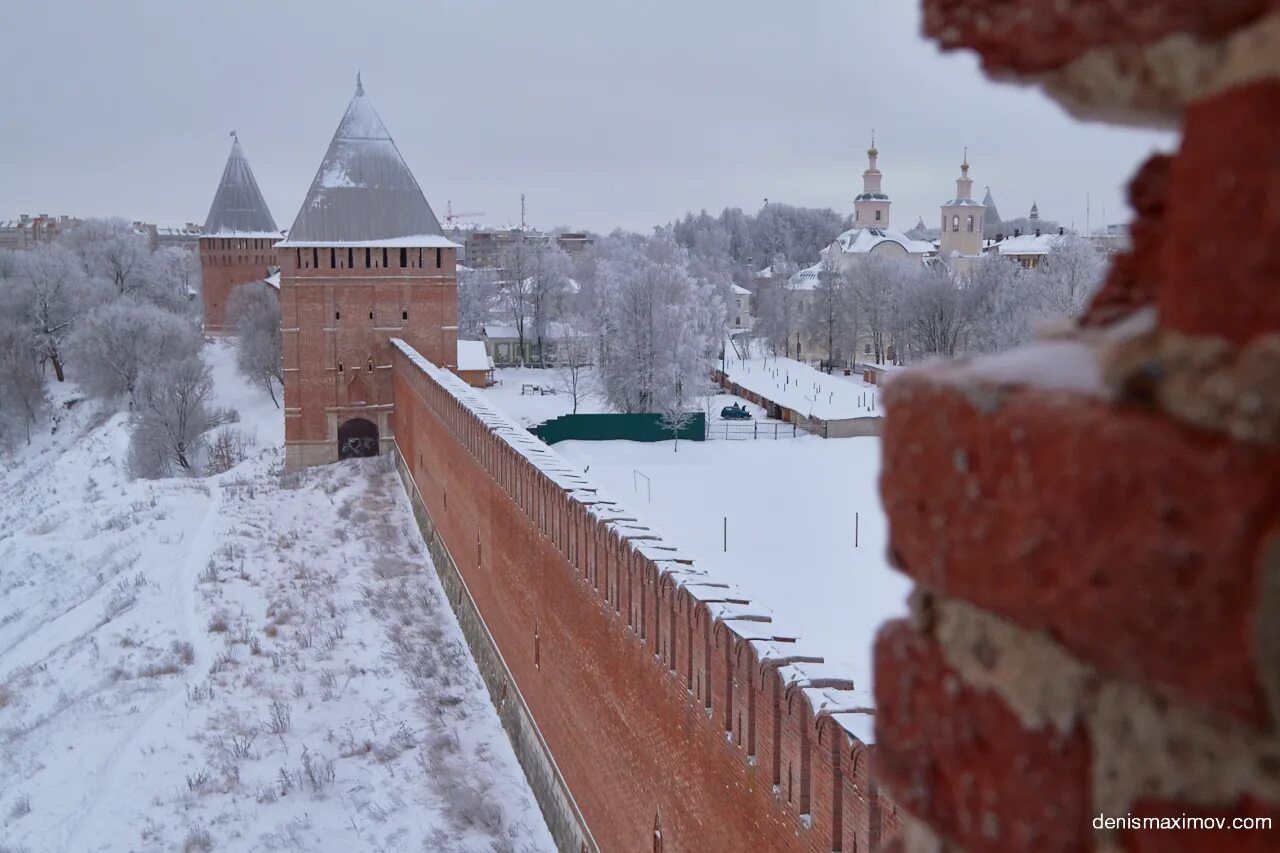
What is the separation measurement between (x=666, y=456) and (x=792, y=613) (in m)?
12.5

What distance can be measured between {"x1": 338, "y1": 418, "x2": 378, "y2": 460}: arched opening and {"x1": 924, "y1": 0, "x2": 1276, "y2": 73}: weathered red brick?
23.8 metres

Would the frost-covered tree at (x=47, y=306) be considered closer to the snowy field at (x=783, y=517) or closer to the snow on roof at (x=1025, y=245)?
the snowy field at (x=783, y=517)

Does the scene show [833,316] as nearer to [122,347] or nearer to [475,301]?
[475,301]

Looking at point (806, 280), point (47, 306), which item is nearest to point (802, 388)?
point (806, 280)

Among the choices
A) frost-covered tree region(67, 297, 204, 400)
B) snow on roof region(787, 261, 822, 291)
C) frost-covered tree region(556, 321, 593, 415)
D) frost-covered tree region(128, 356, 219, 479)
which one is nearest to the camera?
frost-covered tree region(128, 356, 219, 479)

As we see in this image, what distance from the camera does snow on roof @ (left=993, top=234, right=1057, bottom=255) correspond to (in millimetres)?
57719

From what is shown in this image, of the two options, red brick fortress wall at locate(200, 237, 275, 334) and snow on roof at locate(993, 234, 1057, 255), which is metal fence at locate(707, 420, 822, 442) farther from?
snow on roof at locate(993, 234, 1057, 255)

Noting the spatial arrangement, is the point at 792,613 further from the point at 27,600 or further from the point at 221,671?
the point at 27,600

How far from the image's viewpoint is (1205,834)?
0.88 m

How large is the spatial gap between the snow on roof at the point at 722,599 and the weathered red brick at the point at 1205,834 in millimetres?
3389

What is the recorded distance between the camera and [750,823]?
17.8 ft

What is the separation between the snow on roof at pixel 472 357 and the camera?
33.8 metres

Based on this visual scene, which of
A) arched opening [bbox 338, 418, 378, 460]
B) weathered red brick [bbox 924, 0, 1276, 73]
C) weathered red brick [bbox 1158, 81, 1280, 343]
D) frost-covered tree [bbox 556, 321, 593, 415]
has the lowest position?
arched opening [bbox 338, 418, 378, 460]

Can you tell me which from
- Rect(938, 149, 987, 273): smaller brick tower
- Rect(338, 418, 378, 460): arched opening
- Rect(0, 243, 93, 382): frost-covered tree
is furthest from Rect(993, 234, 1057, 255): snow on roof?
Rect(0, 243, 93, 382): frost-covered tree
